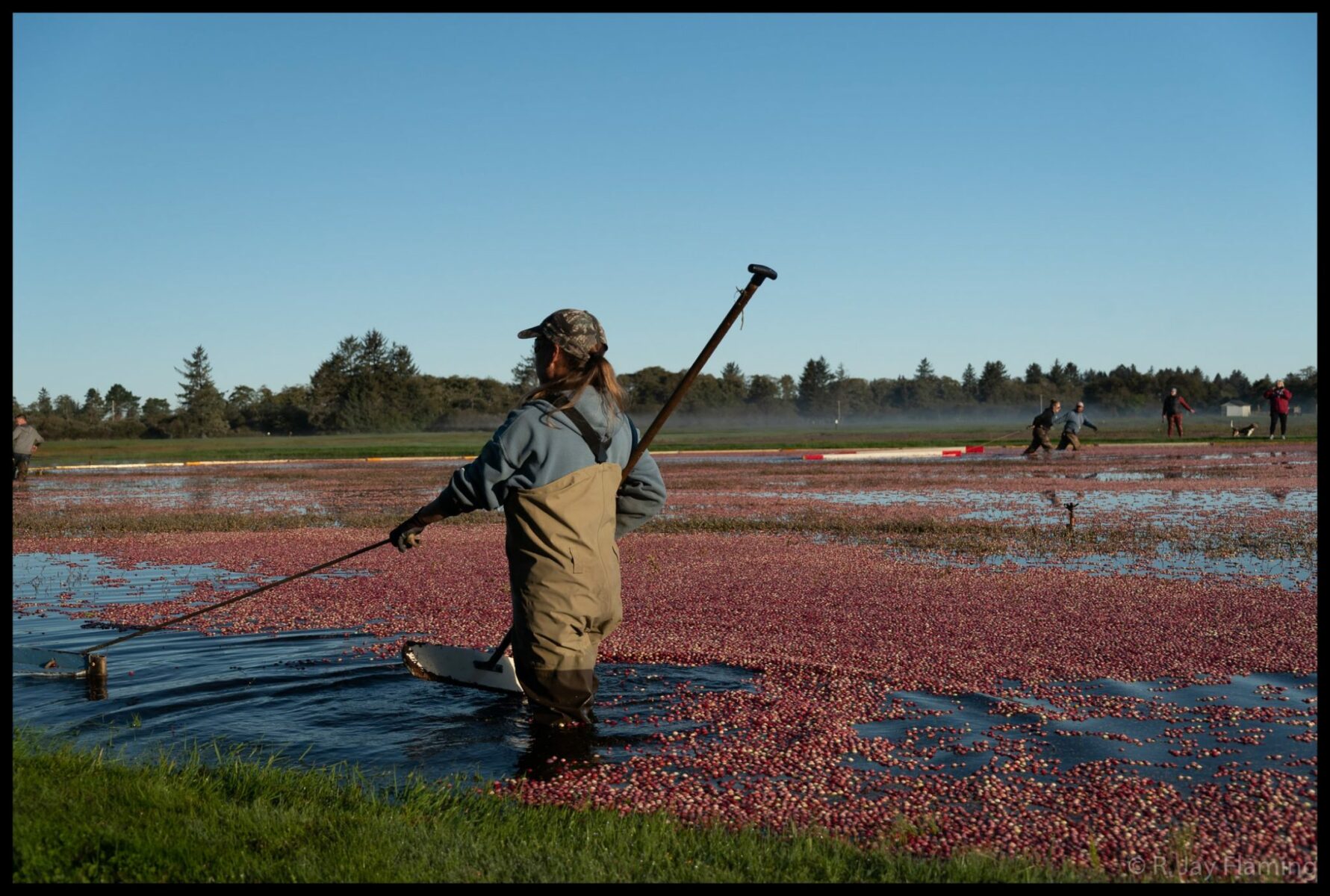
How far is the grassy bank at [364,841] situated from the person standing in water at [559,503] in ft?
3.32

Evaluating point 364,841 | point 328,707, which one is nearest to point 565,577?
point 364,841

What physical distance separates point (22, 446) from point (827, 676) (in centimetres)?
2972

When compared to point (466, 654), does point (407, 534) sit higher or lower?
higher

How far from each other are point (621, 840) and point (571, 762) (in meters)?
1.43

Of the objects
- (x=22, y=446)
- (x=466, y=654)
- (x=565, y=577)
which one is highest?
(x=22, y=446)

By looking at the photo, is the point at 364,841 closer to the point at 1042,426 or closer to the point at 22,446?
the point at 22,446

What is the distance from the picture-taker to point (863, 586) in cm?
1175

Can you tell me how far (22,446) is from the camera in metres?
31.2

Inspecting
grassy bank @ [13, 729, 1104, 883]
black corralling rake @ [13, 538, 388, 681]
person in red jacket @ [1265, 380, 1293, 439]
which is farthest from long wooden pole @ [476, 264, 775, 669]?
person in red jacket @ [1265, 380, 1293, 439]

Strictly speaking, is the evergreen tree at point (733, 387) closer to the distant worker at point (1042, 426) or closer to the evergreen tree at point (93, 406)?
the evergreen tree at point (93, 406)

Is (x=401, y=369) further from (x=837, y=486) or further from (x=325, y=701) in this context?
(x=325, y=701)

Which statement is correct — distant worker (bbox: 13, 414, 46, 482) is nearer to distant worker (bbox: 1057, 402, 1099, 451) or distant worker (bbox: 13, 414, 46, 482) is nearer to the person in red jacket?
distant worker (bbox: 1057, 402, 1099, 451)

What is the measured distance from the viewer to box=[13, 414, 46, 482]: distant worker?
31078 mm

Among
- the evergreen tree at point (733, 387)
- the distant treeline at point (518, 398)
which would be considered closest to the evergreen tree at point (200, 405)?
the distant treeline at point (518, 398)
